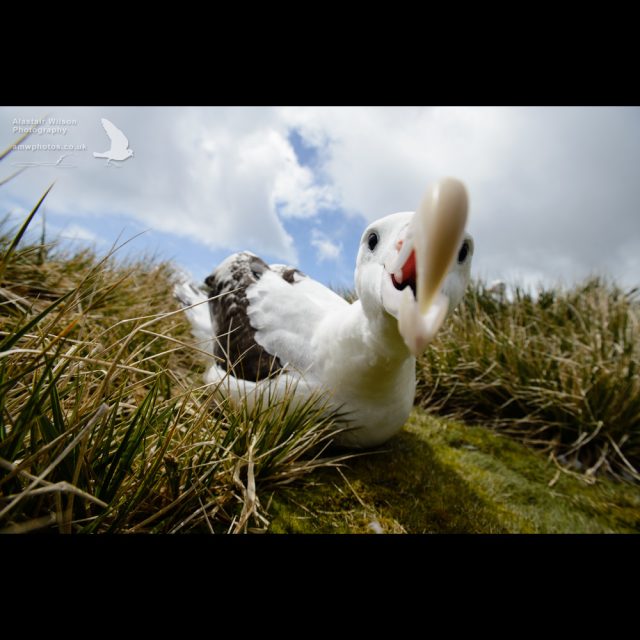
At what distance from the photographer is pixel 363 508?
1.49 metres

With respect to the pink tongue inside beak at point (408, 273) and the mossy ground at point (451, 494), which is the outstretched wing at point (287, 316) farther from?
the pink tongue inside beak at point (408, 273)

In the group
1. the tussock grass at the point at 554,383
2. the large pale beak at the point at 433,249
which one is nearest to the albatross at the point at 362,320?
the large pale beak at the point at 433,249

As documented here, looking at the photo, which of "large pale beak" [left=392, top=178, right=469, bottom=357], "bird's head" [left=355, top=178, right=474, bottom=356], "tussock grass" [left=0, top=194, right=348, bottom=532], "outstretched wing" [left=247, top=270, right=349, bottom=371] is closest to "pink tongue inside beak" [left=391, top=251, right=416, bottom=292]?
"bird's head" [left=355, top=178, right=474, bottom=356]

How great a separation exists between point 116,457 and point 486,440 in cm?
235

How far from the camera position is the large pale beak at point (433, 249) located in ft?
2.57

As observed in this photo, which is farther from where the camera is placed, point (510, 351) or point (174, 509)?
point (510, 351)

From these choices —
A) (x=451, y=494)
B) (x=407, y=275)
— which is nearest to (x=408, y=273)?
(x=407, y=275)

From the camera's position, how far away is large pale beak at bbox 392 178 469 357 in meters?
0.78

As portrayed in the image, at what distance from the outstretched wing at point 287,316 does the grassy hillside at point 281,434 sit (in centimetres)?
31
